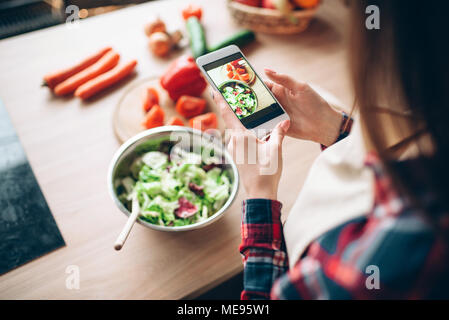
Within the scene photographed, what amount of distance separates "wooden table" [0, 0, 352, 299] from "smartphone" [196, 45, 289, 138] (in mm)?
228

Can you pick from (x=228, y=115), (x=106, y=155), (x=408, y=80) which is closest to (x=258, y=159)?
(x=228, y=115)

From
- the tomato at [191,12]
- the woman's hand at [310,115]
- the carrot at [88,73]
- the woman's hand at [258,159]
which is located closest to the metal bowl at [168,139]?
the woman's hand at [258,159]

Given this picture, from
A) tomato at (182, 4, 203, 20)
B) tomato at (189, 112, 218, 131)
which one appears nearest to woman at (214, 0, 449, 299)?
tomato at (189, 112, 218, 131)

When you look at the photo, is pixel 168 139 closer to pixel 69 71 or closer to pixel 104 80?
pixel 104 80

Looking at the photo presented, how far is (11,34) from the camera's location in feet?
5.46

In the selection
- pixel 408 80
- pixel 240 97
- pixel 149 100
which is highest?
pixel 408 80

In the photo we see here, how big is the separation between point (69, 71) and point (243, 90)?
0.65 metres

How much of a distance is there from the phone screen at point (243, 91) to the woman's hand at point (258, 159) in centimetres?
5

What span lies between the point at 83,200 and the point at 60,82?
46 cm

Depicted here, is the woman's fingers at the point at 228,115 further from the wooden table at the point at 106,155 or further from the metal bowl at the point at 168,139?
the wooden table at the point at 106,155

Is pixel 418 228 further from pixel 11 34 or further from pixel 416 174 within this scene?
pixel 11 34

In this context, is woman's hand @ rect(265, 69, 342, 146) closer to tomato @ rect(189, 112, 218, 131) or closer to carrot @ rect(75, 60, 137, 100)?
tomato @ rect(189, 112, 218, 131)

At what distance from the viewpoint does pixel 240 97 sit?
81cm

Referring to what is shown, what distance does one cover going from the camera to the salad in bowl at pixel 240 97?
2.61ft
